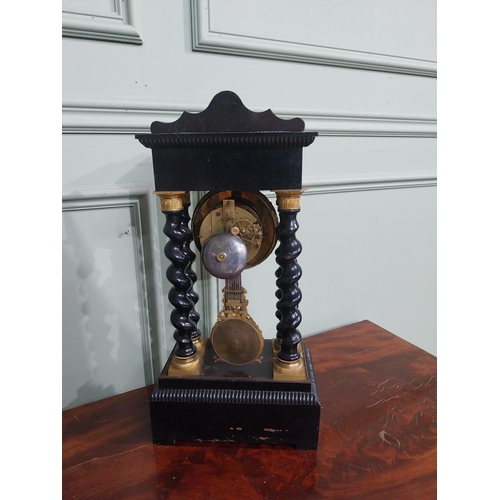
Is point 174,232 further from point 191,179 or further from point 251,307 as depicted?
point 251,307

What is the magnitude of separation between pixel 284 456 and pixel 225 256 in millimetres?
342

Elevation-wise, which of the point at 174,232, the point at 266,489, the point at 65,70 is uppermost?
the point at 65,70

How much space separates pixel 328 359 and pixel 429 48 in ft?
2.82

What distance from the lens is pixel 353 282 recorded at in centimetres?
99

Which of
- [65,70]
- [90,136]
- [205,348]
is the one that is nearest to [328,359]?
[205,348]

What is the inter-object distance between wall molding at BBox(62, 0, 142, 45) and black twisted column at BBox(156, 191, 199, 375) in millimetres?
342

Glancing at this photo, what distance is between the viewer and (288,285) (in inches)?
22.3

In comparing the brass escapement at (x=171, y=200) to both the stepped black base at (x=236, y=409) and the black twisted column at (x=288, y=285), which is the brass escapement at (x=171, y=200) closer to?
the black twisted column at (x=288, y=285)

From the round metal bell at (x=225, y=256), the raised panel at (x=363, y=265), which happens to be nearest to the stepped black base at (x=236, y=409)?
Result: the round metal bell at (x=225, y=256)

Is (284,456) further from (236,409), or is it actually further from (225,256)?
(225,256)

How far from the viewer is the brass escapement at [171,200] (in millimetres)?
531

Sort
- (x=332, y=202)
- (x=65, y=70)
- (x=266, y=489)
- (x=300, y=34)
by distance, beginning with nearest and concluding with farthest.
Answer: (x=266, y=489) → (x=65, y=70) → (x=300, y=34) → (x=332, y=202)

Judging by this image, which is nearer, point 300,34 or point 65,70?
point 65,70

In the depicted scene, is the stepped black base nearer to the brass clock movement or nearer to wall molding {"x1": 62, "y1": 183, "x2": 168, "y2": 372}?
the brass clock movement
